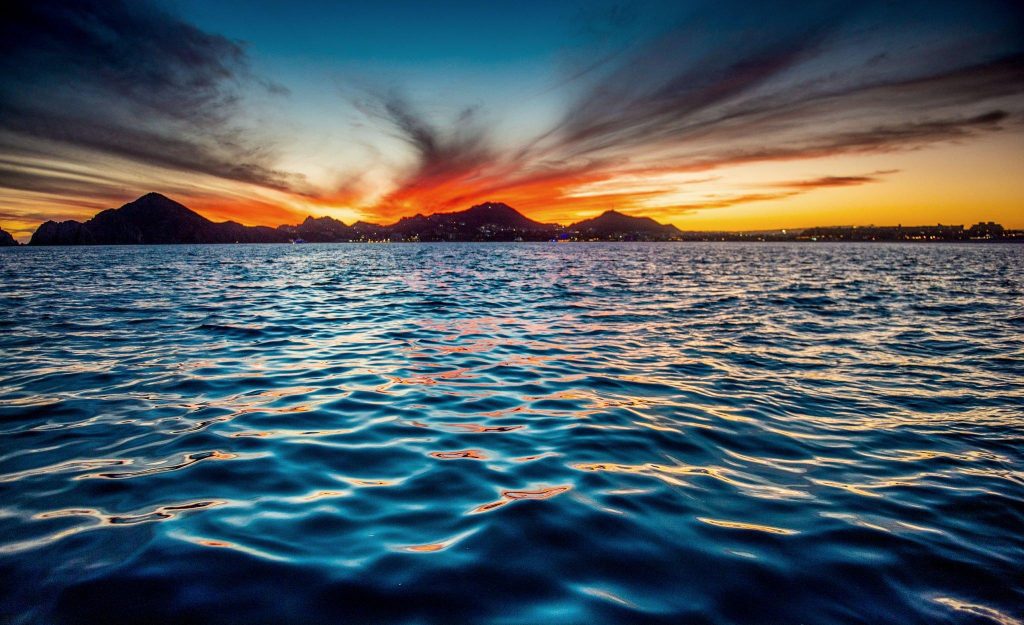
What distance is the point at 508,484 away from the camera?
4.60 metres

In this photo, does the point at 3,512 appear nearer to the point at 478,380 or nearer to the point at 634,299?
the point at 478,380

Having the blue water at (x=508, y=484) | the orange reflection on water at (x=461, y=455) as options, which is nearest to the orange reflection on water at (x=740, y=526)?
→ the blue water at (x=508, y=484)

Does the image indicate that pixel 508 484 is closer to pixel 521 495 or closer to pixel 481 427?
pixel 521 495

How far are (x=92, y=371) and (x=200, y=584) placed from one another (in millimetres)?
8318

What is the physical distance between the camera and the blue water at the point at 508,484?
3045mm

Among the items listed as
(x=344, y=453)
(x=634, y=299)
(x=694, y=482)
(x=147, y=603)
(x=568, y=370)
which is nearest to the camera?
(x=147, y=603)

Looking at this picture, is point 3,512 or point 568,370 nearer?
point 3,512

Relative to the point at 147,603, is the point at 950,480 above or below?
below

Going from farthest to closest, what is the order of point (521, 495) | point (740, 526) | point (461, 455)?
point (461, 455), point (521, 495), point (740, 526)

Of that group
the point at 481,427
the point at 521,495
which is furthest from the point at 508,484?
the point at 481,427

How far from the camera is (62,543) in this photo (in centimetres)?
350

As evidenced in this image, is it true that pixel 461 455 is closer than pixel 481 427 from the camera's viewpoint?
Yes

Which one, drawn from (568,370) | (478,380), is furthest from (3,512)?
(568,370)

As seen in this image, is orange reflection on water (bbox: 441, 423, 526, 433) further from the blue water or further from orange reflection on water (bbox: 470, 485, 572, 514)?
orange reflection on water (bbox: 470, 485, 572, 514)
